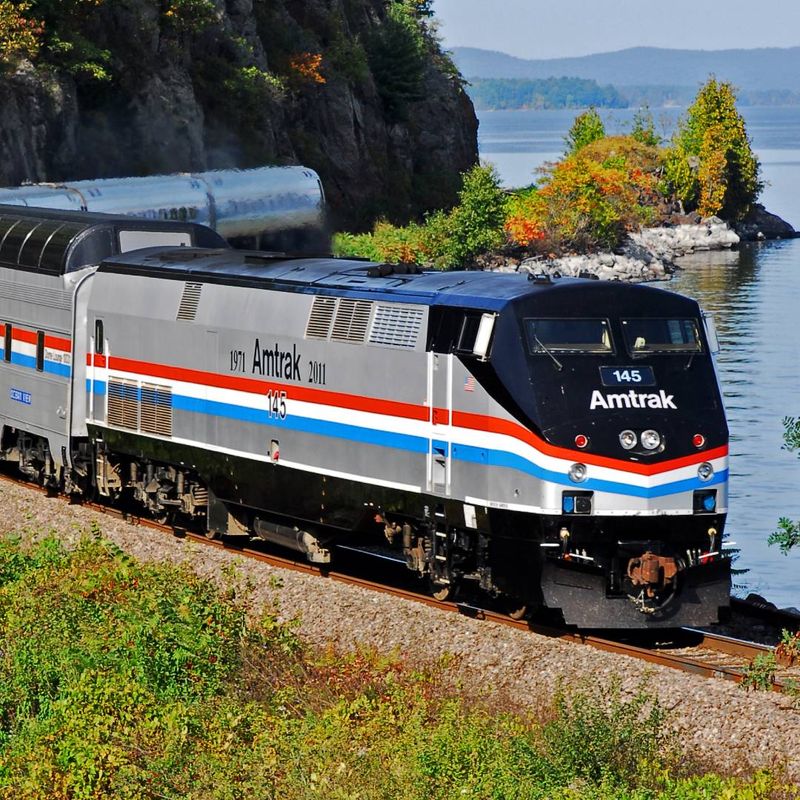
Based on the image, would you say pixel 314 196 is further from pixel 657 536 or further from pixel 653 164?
pixel 653 164

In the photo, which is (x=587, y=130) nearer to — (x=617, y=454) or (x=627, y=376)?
(x=627, y=376)

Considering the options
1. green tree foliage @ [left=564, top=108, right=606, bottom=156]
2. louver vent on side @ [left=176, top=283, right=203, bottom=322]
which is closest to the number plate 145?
louver vent on side @ [left=176, top=283, right=203, bottom=322]

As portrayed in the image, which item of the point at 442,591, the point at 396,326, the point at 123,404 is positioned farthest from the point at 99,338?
the point at 442,591

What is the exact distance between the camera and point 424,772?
14.2 meters

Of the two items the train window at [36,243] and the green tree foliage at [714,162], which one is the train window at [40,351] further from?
the green tree foliage at [714,162]

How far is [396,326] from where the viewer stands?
800 inches

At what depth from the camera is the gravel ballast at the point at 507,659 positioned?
1609 cm

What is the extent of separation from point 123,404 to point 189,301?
111 inches

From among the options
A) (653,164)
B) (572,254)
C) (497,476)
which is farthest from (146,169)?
(653,164)

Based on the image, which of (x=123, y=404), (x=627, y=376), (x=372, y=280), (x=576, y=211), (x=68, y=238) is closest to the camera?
(x=627, y=376)

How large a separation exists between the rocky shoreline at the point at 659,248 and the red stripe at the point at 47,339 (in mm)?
53224

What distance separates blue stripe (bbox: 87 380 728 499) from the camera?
1862cm

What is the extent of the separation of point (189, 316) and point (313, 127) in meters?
73.6

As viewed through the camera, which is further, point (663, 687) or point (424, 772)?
point (663, 687)
